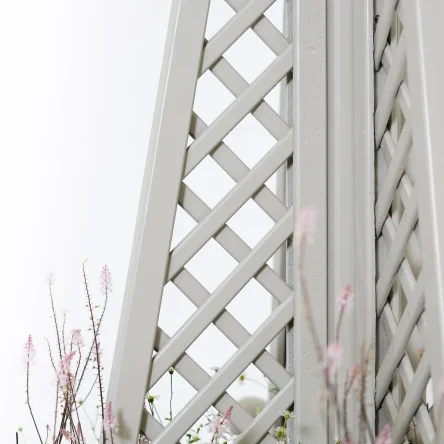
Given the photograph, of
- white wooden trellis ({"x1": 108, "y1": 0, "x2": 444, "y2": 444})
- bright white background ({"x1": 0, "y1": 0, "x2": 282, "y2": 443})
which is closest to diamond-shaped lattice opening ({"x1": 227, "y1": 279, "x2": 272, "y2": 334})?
bright white background ({"x1": 0, "y1": 0, "x2": 282, "y2": 443})

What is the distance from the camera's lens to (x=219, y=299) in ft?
3.79

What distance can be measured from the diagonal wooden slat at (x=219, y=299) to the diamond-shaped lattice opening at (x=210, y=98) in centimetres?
77

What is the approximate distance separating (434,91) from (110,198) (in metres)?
1.11

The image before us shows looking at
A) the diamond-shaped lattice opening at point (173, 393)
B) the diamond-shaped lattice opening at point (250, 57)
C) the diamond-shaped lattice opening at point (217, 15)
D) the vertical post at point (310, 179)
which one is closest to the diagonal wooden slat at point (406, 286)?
the vertical post at point (310, 179)

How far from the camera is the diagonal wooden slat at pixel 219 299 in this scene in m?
1.13

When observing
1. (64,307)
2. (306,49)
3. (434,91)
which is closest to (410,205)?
(434,91)

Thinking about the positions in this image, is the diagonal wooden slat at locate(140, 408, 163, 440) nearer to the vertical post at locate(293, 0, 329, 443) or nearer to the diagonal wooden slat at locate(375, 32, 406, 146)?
the vertical post at locate(293, 0, 329, 443)

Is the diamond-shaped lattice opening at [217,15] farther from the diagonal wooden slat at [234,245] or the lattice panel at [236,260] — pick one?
the diagonal wooden slat at [234,245]

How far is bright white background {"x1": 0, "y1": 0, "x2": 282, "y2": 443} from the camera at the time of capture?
1.78 meters

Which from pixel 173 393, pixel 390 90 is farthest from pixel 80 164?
pixel 390 90

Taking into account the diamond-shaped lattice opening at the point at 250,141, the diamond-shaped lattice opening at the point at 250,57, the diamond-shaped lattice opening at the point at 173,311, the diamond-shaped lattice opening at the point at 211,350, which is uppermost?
the diamond-shaped lattice opening at the point at 250,57

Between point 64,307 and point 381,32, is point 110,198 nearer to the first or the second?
point 64,307

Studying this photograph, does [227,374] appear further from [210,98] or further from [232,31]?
[210,98]

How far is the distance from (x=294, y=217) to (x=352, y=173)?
16 centimetres
